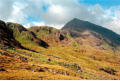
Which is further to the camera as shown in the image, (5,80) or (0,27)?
(0,27)

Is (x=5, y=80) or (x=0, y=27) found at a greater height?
(x=0, y=27)

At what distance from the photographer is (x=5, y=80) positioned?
87.0ft

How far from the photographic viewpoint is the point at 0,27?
14012 centimetres

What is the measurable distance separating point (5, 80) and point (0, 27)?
130242mm
